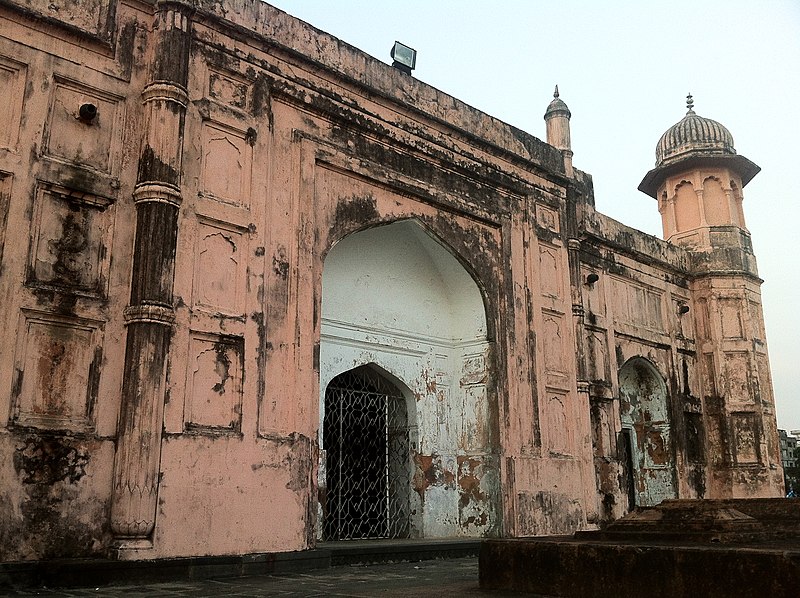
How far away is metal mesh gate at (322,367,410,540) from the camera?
8.74m

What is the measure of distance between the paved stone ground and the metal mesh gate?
219cm

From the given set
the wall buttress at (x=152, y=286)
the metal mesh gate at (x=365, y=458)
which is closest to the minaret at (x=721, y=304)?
the metal mesh gate at (x=365, y=458)

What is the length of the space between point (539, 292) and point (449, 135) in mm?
2265

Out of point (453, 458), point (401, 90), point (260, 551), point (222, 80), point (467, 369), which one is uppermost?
point (401, 90)

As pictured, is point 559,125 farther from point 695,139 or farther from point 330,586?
point 330,586

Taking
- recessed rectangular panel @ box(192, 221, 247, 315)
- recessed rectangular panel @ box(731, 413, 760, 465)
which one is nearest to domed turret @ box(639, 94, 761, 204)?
recessed rectangular panel @ box(731, 413, 760, 465)

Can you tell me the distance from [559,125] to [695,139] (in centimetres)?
391

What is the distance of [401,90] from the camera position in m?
8.76

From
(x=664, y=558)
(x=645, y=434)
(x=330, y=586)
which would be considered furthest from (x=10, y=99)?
(x=645, y=434)

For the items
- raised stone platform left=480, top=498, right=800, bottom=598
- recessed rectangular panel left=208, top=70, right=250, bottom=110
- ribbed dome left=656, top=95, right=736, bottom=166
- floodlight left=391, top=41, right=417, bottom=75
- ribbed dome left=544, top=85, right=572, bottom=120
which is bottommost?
raised stone platform left=480, top=498, right=800, bottom=598

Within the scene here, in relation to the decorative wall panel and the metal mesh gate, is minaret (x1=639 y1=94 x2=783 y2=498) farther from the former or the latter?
the metal mesh gate

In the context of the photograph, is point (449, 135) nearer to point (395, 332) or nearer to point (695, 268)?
point (395, 332)

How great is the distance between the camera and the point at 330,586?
525 cm

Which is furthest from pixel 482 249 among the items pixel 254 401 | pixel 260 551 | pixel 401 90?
pixel 260 551
